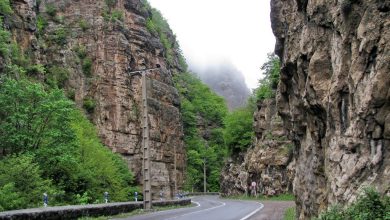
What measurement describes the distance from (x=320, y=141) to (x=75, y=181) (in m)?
21.2

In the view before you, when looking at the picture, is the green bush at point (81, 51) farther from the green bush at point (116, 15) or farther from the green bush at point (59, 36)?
the green bush at point (116, 15)

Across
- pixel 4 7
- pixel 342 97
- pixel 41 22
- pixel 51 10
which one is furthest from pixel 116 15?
pixel 342 97

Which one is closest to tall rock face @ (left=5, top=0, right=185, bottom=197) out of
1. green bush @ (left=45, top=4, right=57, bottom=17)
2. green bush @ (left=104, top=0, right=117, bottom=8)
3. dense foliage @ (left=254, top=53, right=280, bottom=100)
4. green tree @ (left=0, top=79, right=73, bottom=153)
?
green bush @ (left=45, top=4, right=57, bottom=17)

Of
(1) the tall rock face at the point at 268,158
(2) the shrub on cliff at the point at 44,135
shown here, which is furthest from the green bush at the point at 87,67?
(2) the shrub on cliff at the point at 44,135

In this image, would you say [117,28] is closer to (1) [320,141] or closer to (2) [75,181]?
(2) [75,181]

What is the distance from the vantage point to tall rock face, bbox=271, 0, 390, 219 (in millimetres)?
7266

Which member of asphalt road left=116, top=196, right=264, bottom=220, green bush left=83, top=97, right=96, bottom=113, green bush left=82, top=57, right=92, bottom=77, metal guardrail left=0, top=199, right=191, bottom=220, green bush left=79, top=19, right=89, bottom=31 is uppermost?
green bush left=79, top=19, right=89, bottom=31

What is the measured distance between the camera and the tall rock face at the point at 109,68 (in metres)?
51.1

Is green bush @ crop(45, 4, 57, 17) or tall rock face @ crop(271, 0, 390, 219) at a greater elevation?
green bush @ crop(45, 4, 57, 17)

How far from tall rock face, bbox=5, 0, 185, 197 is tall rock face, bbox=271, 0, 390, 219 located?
38.1 metres

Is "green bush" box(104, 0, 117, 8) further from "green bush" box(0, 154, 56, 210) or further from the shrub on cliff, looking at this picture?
"green bush" box(0, 154, 56, 210)

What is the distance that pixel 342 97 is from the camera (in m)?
9.24

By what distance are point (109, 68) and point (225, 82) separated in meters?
111

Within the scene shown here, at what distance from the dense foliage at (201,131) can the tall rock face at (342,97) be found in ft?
186
